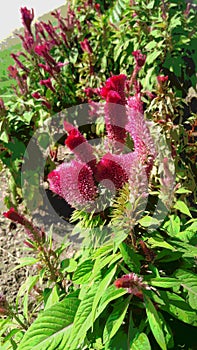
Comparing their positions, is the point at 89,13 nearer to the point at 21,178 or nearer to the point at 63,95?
the point at 63,95

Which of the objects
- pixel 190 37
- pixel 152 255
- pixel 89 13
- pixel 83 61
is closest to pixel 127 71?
pixel 83 61

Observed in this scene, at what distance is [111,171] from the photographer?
1.17 meters

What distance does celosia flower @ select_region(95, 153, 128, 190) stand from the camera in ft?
3.78

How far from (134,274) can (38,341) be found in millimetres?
402

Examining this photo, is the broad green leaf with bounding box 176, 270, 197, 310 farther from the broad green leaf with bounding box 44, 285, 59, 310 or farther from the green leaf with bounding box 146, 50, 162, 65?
the green leaf with bounding box 146, 50, 162, 65

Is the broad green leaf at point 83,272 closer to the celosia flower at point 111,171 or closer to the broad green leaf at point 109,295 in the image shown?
the broad green leaf at point 109,295

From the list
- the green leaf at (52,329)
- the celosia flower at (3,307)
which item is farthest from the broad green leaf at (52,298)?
the green leaf at (52,329)

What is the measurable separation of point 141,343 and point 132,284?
167 millimetres

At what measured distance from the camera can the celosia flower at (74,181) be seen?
1155 mm

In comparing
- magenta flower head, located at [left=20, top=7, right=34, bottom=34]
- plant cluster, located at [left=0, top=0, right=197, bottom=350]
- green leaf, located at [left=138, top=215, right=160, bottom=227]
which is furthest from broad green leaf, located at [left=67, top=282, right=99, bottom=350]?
magenta flower head, located at [left=20, top=7, right=34, bottom=34]

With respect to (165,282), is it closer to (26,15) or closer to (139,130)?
(139,130)

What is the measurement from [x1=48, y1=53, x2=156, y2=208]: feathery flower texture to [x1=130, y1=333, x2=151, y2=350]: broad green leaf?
0.41 metres

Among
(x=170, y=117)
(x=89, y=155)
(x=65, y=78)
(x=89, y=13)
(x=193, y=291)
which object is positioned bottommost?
(x=193, y=291)

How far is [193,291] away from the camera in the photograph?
4.51 feet
